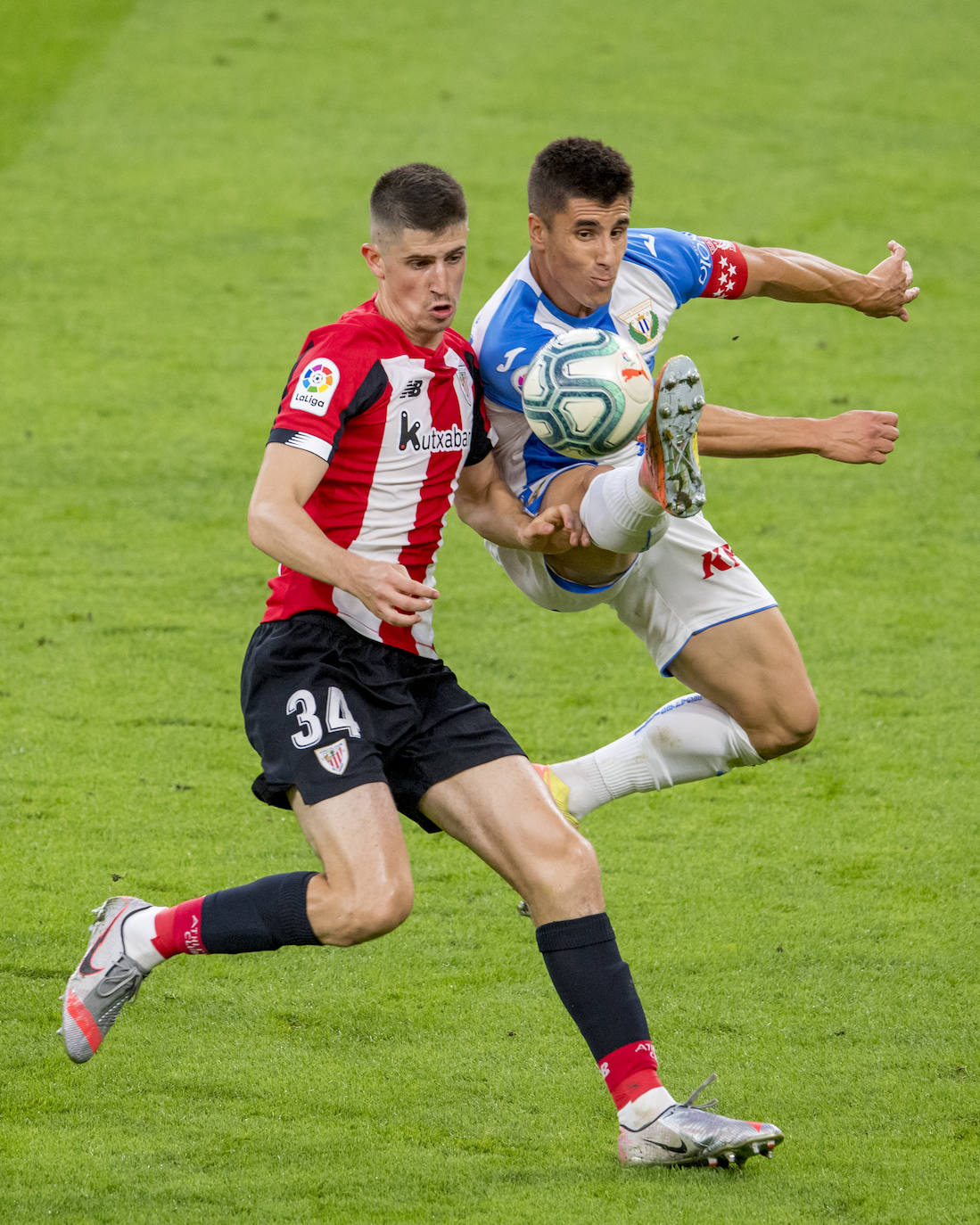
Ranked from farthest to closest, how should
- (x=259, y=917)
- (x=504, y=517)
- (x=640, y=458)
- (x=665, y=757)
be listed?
(x=665, y=757) → (x=640, y=458) → (x=504, y=517) → (x=259, y=917)

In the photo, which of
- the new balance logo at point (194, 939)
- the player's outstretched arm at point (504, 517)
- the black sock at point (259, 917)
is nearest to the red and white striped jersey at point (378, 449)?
the player's outstretched arm at point (504, 517)

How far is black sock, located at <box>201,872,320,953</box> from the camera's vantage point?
4102 mm

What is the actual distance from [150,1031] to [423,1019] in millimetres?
823

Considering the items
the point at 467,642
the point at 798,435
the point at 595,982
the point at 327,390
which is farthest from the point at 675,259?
the point at 467,642

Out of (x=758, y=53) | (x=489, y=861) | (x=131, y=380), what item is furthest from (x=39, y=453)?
(x=758, y=53)

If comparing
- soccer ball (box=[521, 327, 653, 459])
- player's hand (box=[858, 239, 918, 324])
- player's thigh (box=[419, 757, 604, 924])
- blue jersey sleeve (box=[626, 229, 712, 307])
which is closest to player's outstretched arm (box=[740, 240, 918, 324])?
player's hand (box=[858, 239, 918, 324])

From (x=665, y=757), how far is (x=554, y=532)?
1.14m

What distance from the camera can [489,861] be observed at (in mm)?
4184

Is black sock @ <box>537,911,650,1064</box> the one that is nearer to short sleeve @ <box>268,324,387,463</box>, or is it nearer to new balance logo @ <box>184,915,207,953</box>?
new balance logo @ <box>184,915,207,953</box>

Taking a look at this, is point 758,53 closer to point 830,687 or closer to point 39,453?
point 39,453

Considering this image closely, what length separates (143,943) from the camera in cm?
439

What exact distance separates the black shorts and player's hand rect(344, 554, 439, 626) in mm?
489

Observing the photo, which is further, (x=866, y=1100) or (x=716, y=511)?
(x=716, y=511)

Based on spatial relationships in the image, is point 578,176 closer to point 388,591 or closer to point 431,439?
point 431,439
